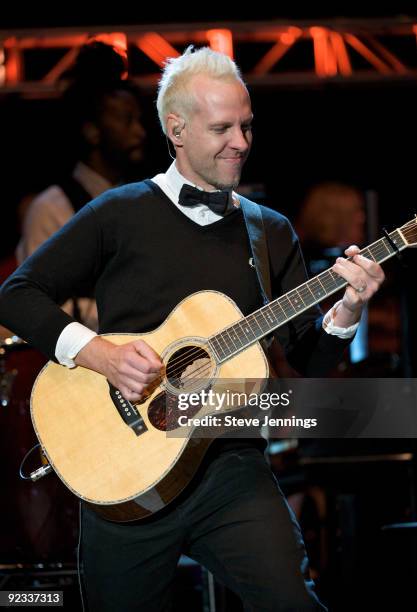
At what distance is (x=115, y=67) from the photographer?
5395mm

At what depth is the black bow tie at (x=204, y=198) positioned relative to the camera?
336 centimetres

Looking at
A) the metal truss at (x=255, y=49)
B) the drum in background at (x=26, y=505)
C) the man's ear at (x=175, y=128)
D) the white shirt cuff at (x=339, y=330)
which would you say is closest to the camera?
the white shirt cuff at (x=339, y=330)

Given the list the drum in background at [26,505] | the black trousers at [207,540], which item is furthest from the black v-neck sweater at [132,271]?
the drum in background at [26,505]

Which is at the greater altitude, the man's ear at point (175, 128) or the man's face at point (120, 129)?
the man's face at point (120, 129)

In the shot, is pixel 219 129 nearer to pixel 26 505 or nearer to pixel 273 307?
pixel 273 307

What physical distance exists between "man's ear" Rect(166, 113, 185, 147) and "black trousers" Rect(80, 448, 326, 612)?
1.18 meters

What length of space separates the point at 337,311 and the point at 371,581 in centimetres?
261

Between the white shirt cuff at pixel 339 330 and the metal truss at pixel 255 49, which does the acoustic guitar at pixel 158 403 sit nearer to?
the white shirt cuff at pixel 339 330

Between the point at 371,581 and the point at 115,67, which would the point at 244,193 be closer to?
the point at 115,67

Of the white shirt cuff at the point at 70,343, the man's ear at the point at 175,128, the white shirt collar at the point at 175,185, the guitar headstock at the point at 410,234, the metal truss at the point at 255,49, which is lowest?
the white shirt cuff at the point at 70,343

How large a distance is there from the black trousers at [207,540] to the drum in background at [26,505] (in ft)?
3.94

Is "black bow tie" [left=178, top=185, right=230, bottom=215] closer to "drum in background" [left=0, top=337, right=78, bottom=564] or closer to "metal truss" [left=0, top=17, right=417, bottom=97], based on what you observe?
"drum in background" [left=0, top=337, right=78, bottom=564]

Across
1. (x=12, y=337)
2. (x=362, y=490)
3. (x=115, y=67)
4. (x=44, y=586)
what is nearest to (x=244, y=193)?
(x=115, y=67)

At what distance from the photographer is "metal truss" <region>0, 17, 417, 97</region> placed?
733 cm
